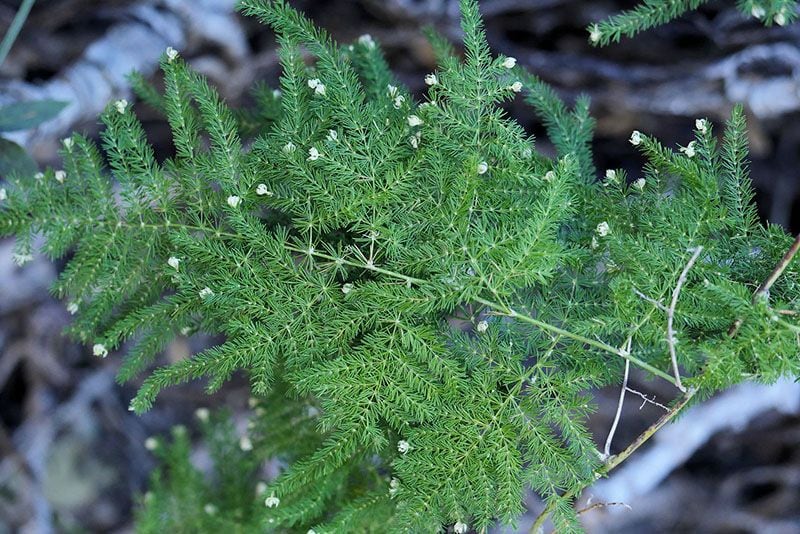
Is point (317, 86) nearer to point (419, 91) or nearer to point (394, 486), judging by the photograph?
point (394, 486)

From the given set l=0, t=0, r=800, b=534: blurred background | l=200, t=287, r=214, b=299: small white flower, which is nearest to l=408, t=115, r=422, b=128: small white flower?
l=200, t=287, r=214, b=299: small white flower

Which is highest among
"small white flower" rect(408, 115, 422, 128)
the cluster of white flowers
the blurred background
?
the cluster of white flowers

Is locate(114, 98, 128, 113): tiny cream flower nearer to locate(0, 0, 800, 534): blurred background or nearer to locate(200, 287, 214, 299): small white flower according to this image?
locate(200, 287, 214, 299): small white flower

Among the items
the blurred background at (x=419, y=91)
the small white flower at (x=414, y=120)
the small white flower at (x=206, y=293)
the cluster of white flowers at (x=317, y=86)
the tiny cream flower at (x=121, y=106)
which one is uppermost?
the cluster of white flowers at (x=317, y=86)

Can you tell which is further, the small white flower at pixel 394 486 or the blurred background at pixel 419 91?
the blurred background at pixel 419 91

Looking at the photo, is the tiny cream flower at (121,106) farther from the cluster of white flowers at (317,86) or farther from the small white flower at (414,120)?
the small white flower at (414,120)

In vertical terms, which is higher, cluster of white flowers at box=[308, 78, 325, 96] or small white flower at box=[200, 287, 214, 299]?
cluster of white flowers at box=[308, 78, 325, 96]

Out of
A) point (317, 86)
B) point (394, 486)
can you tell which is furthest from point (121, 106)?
point (394, 486)

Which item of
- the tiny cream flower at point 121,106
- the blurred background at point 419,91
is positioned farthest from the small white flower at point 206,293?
the blurred background at point 419,91
